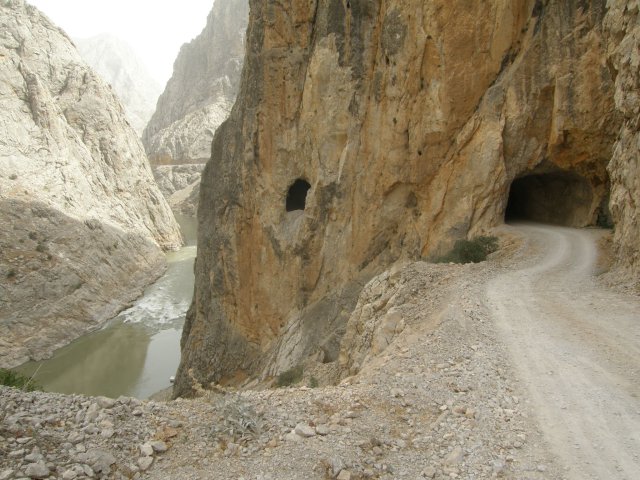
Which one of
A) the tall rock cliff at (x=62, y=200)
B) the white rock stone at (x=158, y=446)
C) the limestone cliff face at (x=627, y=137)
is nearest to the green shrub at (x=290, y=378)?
the white rock stone at (x=158, y=446)

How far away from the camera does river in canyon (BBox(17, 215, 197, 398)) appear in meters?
25.6

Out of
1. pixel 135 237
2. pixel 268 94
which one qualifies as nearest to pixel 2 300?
pixel 135 237

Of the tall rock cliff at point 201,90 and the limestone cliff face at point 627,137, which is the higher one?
the tall rock cliff at point 201,90

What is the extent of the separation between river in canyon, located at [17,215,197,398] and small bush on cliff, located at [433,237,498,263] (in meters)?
20.1

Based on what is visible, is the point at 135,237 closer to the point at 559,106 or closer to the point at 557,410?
the point at 559,106

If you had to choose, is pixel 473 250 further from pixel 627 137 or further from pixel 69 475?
pixel 69 475

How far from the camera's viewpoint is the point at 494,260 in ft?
38.2

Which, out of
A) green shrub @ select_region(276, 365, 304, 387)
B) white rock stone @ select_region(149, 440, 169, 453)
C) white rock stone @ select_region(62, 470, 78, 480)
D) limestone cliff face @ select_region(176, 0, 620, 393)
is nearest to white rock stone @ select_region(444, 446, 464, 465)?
white rock stone @ select_region(149, 440, 169, 453)

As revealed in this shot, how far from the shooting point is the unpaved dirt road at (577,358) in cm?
400

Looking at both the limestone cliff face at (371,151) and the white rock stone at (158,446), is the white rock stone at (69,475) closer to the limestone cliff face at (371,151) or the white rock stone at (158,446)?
the white rock stone at (158,446)

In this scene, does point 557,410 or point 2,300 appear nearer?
point 557,410

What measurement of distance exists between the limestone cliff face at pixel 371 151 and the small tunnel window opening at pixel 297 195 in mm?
163

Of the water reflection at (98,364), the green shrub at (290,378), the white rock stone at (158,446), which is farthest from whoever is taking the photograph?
the water reflection at (98,364)

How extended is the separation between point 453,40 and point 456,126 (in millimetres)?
2907
